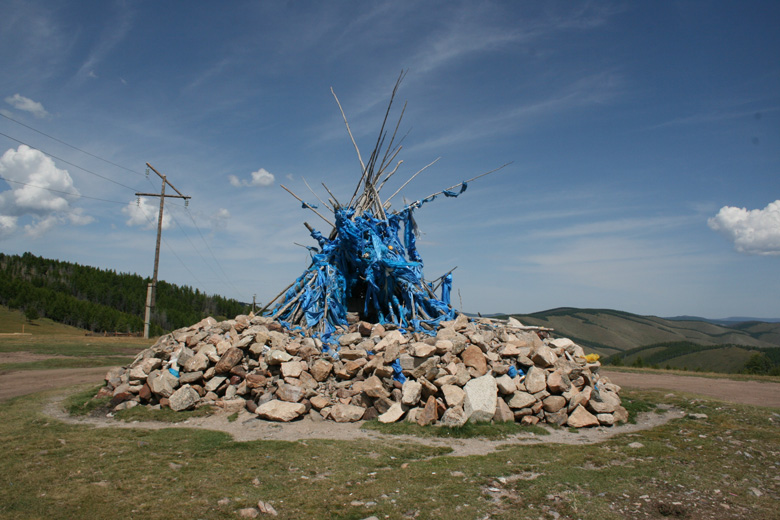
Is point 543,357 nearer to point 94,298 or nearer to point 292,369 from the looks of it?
point 292,369

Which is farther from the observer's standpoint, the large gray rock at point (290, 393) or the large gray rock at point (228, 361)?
the large gray rock at point (228, 361)

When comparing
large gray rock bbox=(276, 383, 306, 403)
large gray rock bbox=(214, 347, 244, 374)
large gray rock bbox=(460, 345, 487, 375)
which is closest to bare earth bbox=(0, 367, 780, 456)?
large gray rock bbox=(276, 383, 306, 403)

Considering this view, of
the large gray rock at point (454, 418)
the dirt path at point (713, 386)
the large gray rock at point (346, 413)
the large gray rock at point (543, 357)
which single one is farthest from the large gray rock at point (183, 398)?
the dirt path at point (713, 386)

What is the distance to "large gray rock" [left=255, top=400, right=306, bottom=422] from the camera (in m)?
8.62

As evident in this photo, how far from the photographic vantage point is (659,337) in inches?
3967

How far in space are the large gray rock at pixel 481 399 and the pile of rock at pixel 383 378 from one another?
0.7 inches

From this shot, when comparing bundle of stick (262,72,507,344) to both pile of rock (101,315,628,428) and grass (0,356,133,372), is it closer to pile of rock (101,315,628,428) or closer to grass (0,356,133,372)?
pile of rock (101,315,628,428)

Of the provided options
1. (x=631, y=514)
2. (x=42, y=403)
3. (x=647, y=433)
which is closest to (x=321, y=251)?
(x=42, y=403)

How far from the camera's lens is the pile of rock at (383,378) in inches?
344

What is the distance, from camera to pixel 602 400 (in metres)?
9.35

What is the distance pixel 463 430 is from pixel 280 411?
334cm

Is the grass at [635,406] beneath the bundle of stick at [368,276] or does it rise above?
beneath

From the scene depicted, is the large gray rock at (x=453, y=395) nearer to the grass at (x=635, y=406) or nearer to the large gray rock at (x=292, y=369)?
the large gray rock at (x=292, y=369)

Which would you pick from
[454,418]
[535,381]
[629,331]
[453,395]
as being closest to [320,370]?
[453,395]
